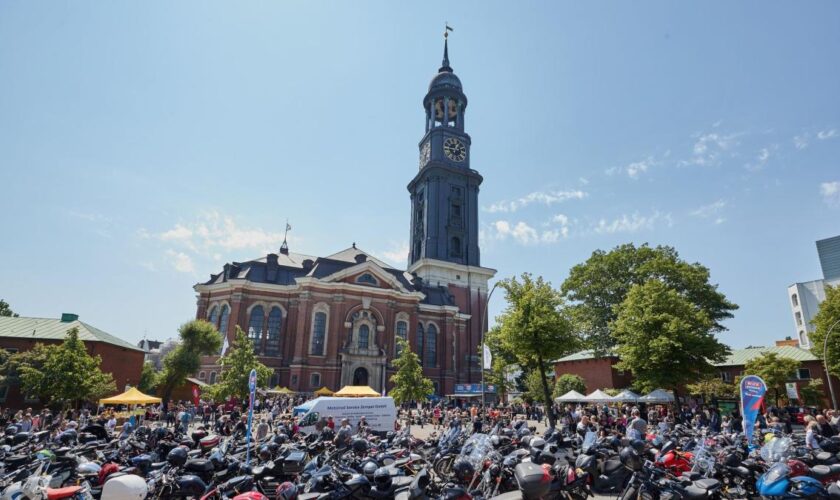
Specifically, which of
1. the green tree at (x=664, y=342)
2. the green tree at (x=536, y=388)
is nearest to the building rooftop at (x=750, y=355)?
the green tree at (x=536, y=388)

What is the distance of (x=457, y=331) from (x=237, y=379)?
1160 inches

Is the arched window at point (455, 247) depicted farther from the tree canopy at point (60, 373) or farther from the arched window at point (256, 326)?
the tree canopy at point (60, 373)

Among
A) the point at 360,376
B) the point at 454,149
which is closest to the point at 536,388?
the point at 360,376

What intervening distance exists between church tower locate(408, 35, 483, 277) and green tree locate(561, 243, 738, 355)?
19.1 meters

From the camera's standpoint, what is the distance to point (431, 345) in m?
52.3

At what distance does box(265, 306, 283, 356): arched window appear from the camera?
44719 mm

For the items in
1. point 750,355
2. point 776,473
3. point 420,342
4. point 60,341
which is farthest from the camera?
point 420,342

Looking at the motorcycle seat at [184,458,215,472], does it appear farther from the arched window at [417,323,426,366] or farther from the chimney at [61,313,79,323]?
the arched window at [417,323,426,366]

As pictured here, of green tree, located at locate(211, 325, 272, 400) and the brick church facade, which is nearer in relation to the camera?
green tree, located at locate(211, 325, 272, 400)

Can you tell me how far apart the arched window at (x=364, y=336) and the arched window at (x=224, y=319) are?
13320 millimetres

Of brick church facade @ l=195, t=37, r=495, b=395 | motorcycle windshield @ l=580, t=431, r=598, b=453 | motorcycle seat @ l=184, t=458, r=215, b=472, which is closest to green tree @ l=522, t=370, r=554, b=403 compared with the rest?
brick church facade @ l=195, t=37, r=495, b=395

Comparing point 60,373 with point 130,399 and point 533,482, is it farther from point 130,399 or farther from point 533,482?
point 533,482

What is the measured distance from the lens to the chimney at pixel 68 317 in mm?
35250

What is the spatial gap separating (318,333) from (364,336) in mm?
4707
